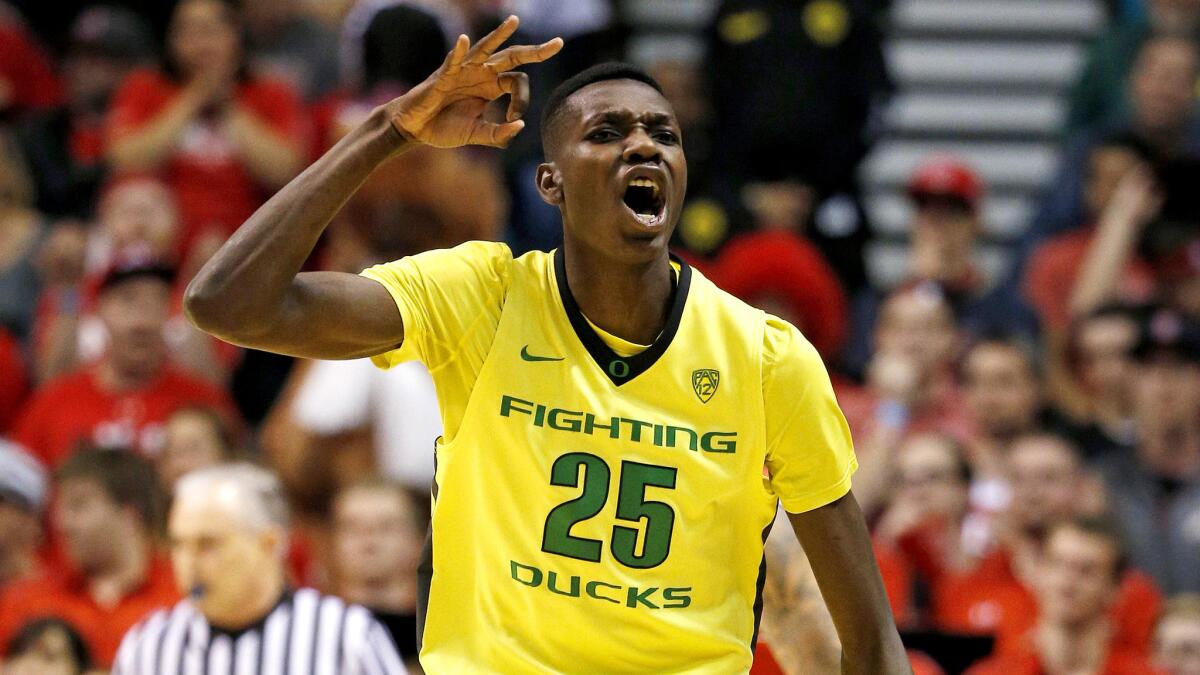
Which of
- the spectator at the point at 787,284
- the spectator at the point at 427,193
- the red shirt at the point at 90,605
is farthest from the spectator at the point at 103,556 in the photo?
the spectator at the point at 787,284

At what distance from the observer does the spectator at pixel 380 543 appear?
636 centimetres

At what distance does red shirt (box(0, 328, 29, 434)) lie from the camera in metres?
7.69

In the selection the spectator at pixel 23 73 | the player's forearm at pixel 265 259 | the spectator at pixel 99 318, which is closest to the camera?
the player's forearm at pixel 265 259

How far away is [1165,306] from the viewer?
300 inches

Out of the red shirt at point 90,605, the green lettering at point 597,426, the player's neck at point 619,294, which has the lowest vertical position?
the red shirt at point 90,605

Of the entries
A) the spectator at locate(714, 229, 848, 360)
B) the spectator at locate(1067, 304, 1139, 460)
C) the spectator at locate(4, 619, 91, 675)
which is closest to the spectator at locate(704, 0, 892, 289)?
the spectator at locate(714, 229, 848, 360)

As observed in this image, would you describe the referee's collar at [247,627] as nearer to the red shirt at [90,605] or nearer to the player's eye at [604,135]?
the red shirt at [90,605]

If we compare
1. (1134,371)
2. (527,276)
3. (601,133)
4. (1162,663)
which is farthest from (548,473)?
(1134,371)

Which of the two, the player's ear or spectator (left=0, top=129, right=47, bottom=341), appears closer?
the player's ear

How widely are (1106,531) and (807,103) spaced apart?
271 cm

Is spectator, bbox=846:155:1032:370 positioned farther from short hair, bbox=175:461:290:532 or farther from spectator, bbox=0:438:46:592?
spectator, bbox=0:438:46:592

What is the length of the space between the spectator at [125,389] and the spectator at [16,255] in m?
0.76

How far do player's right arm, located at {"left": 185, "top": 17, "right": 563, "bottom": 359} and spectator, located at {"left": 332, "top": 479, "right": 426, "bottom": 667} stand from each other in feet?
10.3

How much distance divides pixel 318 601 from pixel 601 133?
2.62m
